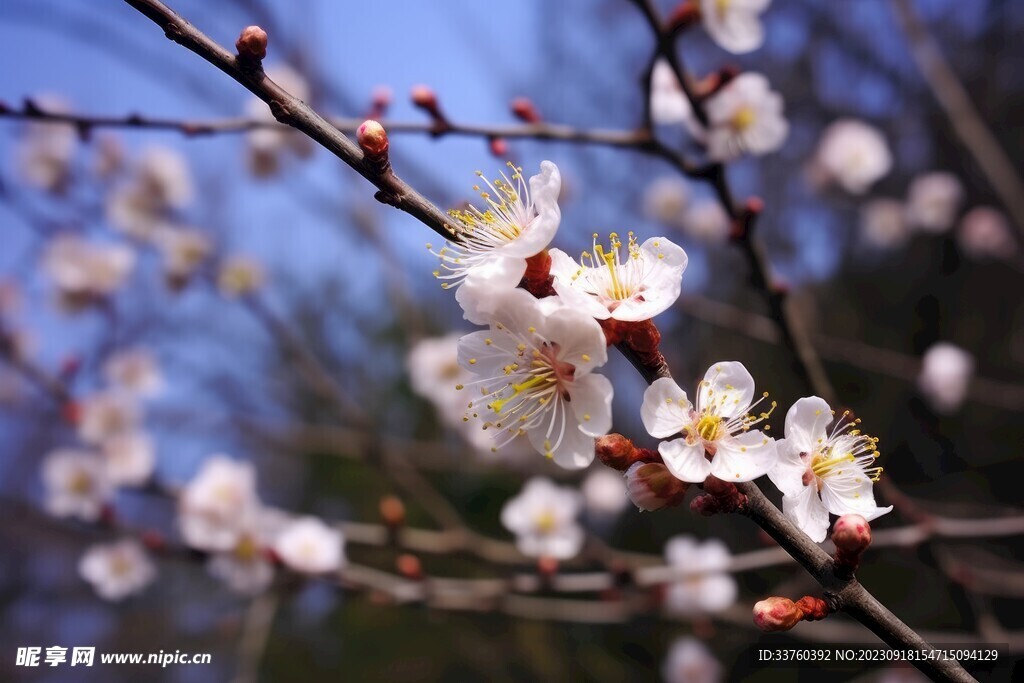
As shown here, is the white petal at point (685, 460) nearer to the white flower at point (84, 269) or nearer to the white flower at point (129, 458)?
the white flower at point (129, 458)

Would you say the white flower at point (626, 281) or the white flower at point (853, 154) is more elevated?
the white flower at point (853, 154)

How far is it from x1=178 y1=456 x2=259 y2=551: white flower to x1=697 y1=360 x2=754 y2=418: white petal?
1.59 m

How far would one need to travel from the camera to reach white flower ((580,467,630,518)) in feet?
9.99

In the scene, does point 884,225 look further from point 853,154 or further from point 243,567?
point 243,567

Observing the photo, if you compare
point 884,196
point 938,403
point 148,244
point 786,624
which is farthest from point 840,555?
point 884,196

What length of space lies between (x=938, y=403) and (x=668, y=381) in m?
2.41

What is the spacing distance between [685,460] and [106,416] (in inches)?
95.6

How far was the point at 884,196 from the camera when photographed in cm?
334

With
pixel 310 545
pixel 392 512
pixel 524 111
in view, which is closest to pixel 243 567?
pixel 310 545

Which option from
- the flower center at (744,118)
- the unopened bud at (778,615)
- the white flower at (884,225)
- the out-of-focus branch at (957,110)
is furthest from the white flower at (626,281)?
the white flower at (884,225)

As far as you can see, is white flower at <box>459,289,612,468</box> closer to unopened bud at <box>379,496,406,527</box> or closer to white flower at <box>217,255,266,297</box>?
unopened bud at <box>379,496,406,527</box>

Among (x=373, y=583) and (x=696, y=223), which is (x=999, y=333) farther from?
(x=373, y=583)

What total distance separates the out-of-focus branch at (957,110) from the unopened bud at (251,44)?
189 centimetres

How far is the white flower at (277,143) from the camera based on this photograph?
2.43 metres
